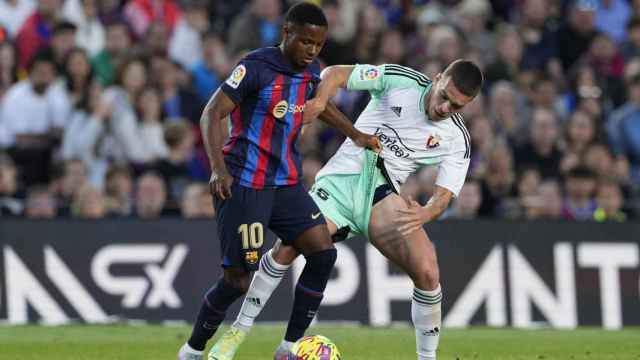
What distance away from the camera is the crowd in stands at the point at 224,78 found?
15727 mm

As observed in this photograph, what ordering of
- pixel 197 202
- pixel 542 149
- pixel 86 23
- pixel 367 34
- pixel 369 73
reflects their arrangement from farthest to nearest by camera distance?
pixel 367 34
pixel 86 23
pixel 542 149
pixel 197 202
pixel 369 73

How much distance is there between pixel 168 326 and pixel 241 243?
4936 mm

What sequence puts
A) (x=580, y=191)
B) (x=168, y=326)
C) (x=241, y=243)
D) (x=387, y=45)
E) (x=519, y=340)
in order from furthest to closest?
(x=387, y=45) → (x=580, y=191) → (x=168, y=326) → (x=519, y=340) → (x=241, y=243)

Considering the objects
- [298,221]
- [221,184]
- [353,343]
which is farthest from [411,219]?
[353,343]

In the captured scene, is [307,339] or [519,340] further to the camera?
[519,340]

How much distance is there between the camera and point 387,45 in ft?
57.2

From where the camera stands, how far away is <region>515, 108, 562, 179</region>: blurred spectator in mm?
16625

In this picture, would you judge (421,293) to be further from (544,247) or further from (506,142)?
(506,142)

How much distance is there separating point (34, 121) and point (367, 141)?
678cm

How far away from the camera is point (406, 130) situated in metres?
10.2

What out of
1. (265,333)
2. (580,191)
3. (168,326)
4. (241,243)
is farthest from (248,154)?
(580,191)

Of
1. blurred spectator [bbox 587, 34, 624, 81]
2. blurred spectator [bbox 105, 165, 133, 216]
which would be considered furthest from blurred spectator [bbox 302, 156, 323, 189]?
blurred spectator [bbox 587, 34, 624, 81]

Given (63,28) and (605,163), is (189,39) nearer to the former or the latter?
(63,28)

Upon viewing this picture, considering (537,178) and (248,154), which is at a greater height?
(248,154)
